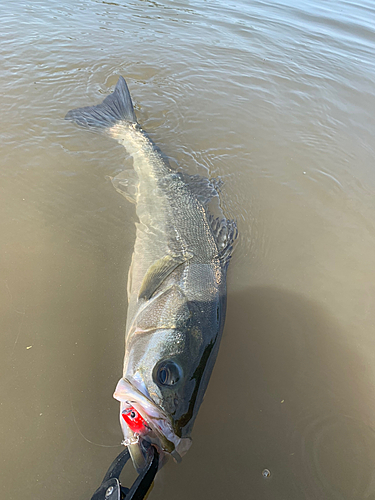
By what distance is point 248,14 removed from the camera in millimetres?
9570

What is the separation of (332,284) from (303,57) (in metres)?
6.84

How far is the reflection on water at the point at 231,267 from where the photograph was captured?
6.74 feet

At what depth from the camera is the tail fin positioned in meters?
4.68

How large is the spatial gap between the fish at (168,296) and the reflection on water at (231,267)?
0.76ft

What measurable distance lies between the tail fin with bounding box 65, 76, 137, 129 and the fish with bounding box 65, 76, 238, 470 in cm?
13

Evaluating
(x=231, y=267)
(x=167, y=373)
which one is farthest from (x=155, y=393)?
(x=231, y=267)

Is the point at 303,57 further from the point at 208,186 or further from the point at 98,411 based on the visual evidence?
the point at 98,411

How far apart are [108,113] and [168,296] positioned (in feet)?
11.5

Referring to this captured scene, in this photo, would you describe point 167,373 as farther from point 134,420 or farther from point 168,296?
point 168,296

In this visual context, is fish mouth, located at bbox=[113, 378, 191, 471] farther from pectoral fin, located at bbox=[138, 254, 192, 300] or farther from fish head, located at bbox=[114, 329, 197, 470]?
pectoral fin, located at bbox=[138, 254, 192, 300]

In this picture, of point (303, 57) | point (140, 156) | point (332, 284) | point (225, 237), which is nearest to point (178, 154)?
point (140, 156)

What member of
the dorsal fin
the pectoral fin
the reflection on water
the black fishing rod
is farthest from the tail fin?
the black fishing rod

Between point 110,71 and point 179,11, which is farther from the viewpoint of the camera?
point 179,11

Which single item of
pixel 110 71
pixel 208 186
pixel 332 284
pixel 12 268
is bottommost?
pixel 12 268
